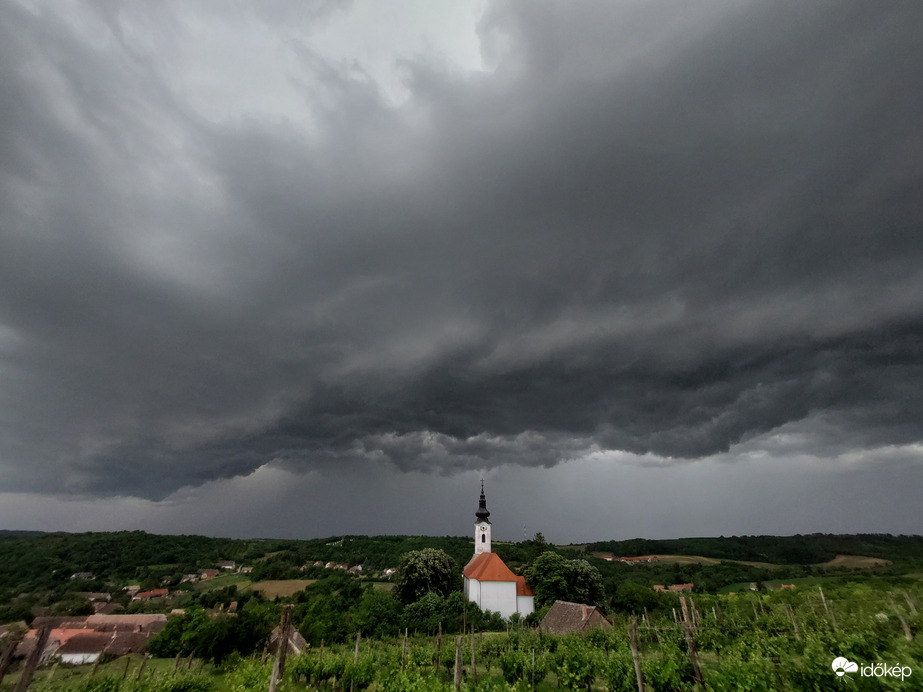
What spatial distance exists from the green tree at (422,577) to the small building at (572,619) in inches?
808

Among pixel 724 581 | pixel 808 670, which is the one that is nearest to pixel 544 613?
pixel 808 670

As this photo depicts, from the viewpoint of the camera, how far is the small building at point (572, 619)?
4150cm

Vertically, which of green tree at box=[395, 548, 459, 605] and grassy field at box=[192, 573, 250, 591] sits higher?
green tree at box=[395, 548, 459, 605]

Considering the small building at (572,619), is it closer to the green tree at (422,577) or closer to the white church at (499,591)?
the white church at (499,591)

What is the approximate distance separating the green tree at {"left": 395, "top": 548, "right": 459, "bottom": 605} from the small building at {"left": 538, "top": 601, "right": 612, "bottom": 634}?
20511 mm

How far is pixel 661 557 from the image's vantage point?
132750 mm

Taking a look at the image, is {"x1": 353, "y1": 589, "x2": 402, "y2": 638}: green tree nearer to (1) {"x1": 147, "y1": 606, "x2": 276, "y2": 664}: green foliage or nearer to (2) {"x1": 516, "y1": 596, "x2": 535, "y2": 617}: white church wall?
(1) {"x1": 147, "y1": 606, "x2": 276, "y2": 664}: green foliage

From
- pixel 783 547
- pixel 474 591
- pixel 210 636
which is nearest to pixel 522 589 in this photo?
pixel 474 591

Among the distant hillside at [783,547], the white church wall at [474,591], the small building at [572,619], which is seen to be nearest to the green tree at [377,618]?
the white church wall at [474,591]

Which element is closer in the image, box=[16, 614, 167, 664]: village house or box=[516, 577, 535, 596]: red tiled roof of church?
box=[16, 614, 167, 664]: village house

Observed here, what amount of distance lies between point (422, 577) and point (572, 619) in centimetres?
2716

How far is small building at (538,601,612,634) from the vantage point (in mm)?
41500

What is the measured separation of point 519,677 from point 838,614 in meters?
26.2

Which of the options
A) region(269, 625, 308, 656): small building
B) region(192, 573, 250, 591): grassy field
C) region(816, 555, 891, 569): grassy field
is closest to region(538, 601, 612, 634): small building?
region(269, 625, 308, 656): small building
